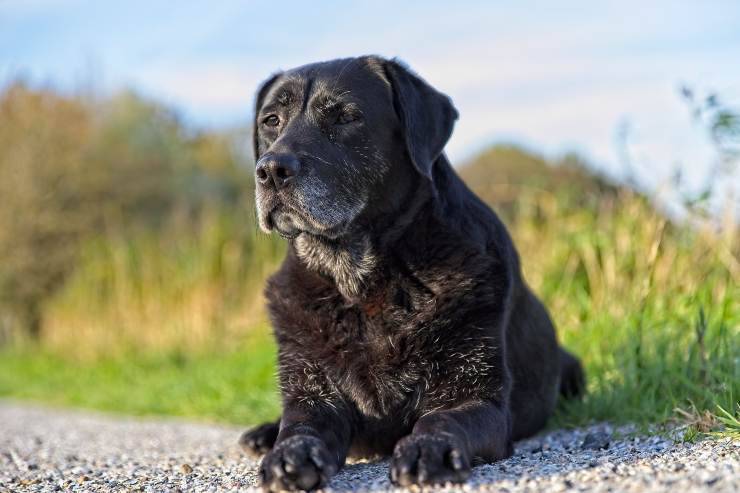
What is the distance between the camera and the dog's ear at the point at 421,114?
3949 mm

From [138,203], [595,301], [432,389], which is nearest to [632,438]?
[432,389]

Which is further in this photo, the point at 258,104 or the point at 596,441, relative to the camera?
the point at 258,104

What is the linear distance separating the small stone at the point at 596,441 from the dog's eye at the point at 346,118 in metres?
1.83

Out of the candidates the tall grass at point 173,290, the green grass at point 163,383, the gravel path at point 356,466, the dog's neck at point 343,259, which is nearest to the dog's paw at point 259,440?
the gravel path at point 356,466

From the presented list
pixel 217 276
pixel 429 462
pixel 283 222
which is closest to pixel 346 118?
pixel 283 222

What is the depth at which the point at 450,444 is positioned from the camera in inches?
123

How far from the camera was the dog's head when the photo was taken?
3.81m

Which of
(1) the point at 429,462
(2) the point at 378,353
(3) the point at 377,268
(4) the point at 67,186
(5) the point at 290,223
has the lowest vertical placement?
(1) the point at 429,462

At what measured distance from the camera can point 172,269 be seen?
1325 centimetres

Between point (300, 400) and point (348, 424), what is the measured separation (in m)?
0.24

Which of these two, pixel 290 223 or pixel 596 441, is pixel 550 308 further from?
pixel 290 223

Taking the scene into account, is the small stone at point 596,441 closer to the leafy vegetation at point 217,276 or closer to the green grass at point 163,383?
the leafy vegetation at point 217,276

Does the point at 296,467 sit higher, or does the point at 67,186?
the point at 67,186

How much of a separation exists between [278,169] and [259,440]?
1.60 meters
